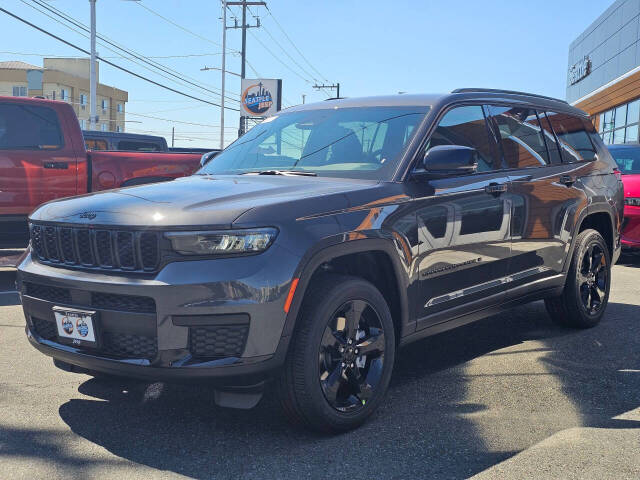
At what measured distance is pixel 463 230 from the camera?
4.38 meters

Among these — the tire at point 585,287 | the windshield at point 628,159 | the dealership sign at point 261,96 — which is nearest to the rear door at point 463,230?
the tire at point 585,287

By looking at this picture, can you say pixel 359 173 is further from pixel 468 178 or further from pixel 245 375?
pixel 245 375

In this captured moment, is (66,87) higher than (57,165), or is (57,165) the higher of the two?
(66,87)

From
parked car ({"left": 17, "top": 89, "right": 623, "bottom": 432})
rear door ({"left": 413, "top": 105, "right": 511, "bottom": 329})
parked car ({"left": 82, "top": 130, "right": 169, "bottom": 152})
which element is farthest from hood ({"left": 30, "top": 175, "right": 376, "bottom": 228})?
parked car ({"left": 82, "top": 130, "right": 169, "bottom": 152})

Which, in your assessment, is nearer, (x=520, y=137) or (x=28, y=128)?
(x=520, y=137)

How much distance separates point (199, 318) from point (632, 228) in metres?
7.80

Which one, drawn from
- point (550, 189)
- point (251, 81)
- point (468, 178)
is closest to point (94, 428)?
point (468, 178)

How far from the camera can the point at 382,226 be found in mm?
3789

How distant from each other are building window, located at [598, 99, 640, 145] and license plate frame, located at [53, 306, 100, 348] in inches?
1234

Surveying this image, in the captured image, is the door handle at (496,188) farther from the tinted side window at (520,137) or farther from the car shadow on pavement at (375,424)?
the car shadow on pavement at (375,424)

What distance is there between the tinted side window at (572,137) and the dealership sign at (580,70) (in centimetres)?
4392

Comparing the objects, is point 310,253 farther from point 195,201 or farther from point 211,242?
point 195,201

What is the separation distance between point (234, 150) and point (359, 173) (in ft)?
4.27

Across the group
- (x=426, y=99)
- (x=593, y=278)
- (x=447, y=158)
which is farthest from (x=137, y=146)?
(x=447, y=158)
